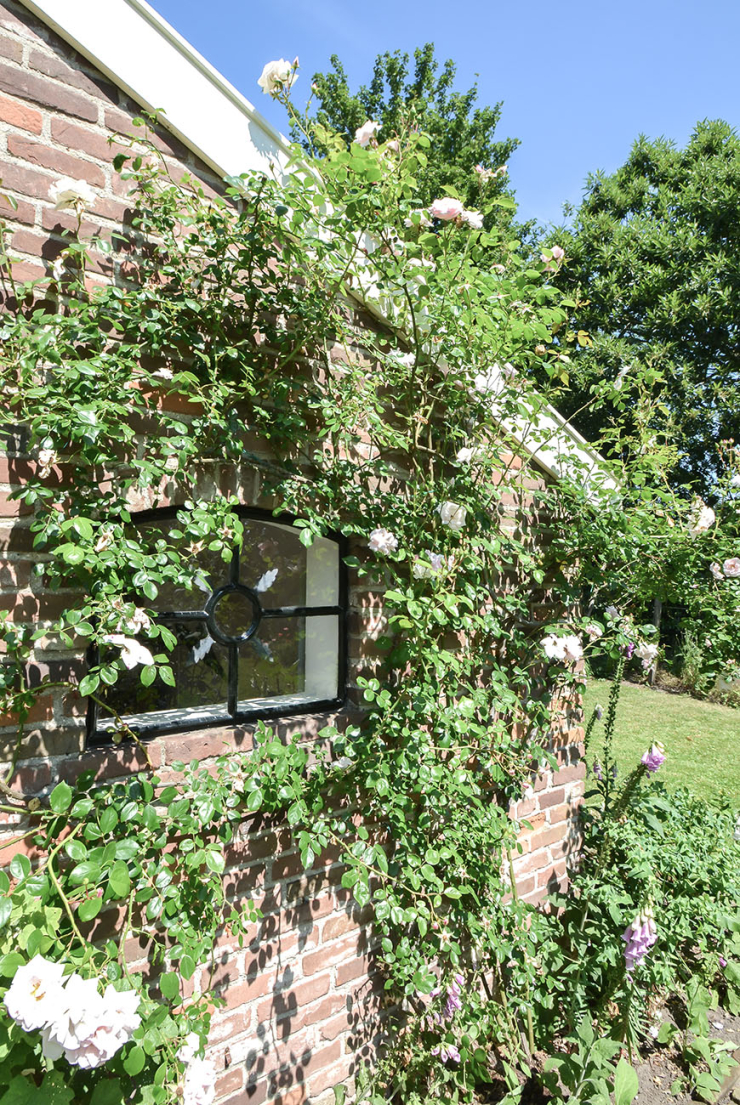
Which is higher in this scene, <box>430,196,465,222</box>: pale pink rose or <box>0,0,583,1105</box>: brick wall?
<box>430,196,465,222</box>: pale pink rose

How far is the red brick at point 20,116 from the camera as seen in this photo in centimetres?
157

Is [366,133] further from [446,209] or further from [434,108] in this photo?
[434,108]

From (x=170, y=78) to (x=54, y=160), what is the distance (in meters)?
0.43

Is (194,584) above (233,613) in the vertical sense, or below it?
above

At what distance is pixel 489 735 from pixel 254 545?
1115mm

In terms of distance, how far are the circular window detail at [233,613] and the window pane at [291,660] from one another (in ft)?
0.17

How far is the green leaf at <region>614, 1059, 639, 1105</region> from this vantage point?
6.57ft

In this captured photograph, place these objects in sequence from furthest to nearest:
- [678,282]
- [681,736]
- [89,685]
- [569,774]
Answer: [678,282]
[681,736]
[569,774]
[89,685]

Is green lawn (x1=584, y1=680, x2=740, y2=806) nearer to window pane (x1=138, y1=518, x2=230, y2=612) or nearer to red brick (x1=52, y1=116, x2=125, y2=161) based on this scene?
window pane (x1=138, y1=518, x2=230, y2=612)

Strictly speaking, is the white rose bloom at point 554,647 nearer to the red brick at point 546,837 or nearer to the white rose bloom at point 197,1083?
the red brick at point 546,837

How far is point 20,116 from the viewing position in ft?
5.25

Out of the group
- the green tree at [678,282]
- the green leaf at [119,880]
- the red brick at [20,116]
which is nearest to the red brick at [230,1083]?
the green leaf at [119,880]

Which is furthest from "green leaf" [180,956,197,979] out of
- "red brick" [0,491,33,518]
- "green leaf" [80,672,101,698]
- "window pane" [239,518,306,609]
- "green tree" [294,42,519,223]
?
"green tree" [294,42,519,223]

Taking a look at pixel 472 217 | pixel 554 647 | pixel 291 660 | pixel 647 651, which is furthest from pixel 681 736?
pixel 472 217
